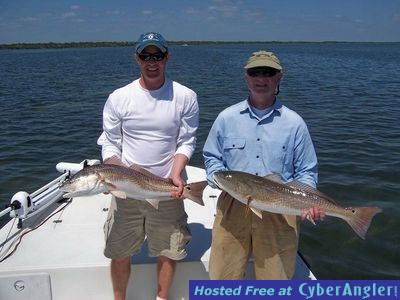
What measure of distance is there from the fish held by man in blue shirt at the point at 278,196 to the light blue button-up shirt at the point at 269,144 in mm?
130

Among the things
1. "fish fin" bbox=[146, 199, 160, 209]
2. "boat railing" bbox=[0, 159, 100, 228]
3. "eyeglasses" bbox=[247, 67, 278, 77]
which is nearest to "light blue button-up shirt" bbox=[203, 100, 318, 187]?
"eyeglasses" bbox=[247, 67, 278, 77]

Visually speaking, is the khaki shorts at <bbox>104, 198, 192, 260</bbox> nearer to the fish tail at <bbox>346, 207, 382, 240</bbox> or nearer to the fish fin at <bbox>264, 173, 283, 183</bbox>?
the fish fin at <bbox>264, 173, 283, 183</bbox>

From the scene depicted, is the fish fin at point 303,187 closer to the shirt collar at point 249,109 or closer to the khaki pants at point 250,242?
the khaki pants at point 250,242

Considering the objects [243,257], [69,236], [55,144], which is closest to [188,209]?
[69,236]

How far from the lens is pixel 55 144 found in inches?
555

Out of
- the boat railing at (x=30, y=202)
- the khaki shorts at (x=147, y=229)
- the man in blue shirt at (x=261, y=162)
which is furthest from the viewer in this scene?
the boat railing at (x=30, y=202)

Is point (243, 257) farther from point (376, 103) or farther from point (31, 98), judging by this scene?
point (31, 98)

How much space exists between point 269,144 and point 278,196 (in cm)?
45

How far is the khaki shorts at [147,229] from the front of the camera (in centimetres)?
408

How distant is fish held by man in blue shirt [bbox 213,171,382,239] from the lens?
11.7 ft

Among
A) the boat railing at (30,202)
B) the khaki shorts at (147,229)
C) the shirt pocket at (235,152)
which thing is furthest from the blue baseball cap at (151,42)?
the boat railing at (30,202)

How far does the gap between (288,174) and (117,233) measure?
1.66m

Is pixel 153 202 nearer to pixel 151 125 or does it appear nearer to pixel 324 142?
pixel 151 125

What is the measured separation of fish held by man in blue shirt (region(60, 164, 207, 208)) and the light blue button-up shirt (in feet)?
1.44
